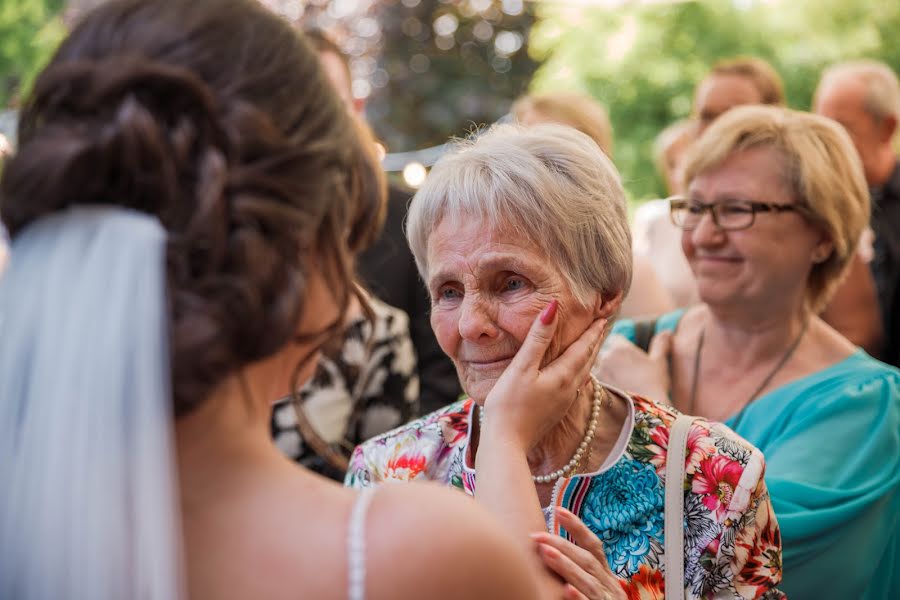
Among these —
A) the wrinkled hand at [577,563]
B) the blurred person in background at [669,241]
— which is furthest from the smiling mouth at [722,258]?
the wrinkled hand at [577,563]

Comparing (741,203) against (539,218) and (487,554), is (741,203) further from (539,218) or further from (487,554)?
(487,554)

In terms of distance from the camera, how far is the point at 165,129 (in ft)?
4.00

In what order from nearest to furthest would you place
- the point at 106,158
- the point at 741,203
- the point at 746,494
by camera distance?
the point at 106,158
the point at 746,494
the point at 741,203

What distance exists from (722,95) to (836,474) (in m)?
2.89

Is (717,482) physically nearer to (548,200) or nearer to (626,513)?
(626,513)

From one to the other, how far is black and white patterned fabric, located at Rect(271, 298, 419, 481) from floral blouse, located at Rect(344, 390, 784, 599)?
0.96 meters

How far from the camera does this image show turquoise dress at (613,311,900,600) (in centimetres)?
286

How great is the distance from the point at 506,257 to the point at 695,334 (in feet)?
5.20

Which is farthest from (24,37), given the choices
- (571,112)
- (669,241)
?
(669,241)

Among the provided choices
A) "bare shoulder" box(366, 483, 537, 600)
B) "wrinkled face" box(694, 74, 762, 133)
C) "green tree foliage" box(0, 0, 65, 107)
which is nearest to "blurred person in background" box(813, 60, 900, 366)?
"wrinkled face" box(694, 74, 762, 133)

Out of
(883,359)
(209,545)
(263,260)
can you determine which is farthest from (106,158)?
(883,359)

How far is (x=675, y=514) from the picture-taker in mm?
2262

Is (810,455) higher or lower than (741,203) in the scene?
lower

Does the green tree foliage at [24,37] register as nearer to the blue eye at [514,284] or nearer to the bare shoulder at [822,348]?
the blue eye at [514,284]
